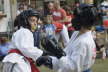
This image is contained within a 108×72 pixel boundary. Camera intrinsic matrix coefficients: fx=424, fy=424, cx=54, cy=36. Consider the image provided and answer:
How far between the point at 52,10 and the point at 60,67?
681 cm

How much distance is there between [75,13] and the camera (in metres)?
4.03

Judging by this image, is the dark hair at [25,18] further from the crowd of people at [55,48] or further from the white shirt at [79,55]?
the white shirt at [79,55]

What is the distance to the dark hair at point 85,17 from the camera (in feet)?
12.9

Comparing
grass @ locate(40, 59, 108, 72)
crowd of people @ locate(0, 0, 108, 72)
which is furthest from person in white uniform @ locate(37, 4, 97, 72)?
grass @ locate(40, 59, 108, 72)

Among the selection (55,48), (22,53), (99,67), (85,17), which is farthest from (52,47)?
(99,67)

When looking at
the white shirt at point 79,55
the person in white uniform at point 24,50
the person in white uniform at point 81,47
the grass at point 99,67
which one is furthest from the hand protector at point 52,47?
the grass at point 99,67

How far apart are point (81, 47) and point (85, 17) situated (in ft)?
1.02

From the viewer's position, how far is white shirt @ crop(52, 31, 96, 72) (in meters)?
3.79

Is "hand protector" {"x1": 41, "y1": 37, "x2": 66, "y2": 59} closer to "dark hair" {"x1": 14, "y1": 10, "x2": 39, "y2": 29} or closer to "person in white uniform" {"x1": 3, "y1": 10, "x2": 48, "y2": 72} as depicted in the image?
"person in white uniform" {"x1": 3, "y1": 10, "x2": 48, "y2": 72}

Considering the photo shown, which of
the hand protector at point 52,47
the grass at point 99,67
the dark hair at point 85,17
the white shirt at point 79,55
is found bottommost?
the grass at point 99,67

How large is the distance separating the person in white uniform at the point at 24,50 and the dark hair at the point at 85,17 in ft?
2.27

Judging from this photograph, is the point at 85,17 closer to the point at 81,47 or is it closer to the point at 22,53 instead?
the point at 81,47

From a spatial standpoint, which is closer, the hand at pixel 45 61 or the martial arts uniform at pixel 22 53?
the hand at pixel 45 61

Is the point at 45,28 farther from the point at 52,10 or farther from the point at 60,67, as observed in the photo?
the point at 60,67
